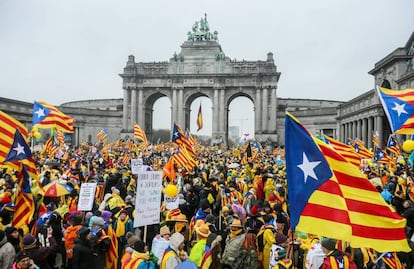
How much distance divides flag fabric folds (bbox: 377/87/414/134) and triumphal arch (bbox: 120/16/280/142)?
64.2 m

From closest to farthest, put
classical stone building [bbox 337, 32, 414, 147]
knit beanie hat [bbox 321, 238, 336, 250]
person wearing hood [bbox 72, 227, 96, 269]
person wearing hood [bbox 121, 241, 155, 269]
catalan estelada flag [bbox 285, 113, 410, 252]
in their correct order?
catalan estelada flag [bbox 285, 113, 410, 252], person wearing hood [bbox 121, 241, 155, 269], knit beanie hat [bbox 321, 238, 336, 250], person wearing hood [bbox 72, 227, 96, 269], classical stone building [bbox 337, 32, 414, 147]

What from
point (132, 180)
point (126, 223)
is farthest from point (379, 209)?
point (132, 180)

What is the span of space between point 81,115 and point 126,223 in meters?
73.5

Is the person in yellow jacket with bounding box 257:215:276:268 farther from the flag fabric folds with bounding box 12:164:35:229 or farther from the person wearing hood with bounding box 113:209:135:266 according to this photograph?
the flag fabric folds with bounding box 12:164:35:229

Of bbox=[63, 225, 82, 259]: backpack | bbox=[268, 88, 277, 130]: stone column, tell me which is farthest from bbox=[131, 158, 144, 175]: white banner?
bbox=[268, 88, 277, 130]: stone column

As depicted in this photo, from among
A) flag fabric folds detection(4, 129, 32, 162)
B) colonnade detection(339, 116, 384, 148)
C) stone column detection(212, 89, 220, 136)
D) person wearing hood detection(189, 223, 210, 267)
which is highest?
stone column detection(212, 89, 220, 136)

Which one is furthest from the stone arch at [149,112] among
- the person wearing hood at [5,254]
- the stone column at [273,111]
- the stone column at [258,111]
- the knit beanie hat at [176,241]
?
the knit beanie hat at [176,241]

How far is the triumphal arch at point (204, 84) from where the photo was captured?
75.9m

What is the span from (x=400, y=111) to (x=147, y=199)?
7547 millimetres

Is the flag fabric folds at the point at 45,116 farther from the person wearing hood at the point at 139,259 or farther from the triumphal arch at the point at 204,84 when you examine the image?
the triumphal arch at the point at 204,84

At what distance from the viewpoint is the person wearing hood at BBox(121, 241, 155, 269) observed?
19.4 ft

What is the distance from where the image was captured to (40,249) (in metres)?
6.81

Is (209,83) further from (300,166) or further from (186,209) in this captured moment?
(300,166)

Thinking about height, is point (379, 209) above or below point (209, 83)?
below
